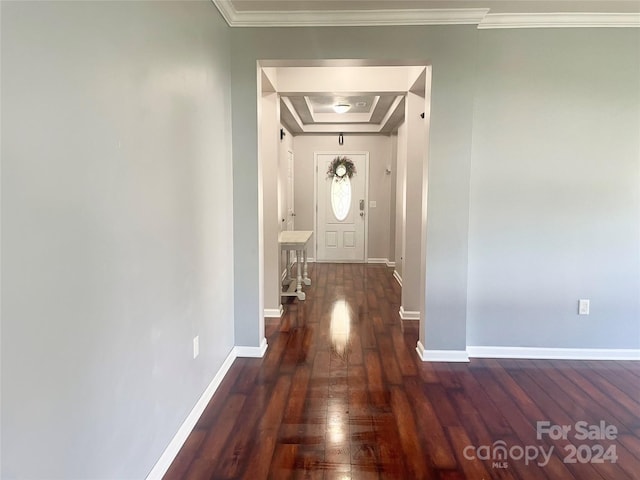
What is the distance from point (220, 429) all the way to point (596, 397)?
242cm

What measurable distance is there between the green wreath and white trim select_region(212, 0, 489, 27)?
457cm

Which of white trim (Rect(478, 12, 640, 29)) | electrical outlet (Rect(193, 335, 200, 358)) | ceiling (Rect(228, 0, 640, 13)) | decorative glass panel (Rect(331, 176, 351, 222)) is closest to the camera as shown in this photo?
electrical outlet (Rect(193, 335, 200, 358))

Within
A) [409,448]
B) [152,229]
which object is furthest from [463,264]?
[152,229]

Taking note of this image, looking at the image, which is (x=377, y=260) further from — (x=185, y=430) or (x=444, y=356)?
(x=185, y=430)

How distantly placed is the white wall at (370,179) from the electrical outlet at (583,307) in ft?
14.6

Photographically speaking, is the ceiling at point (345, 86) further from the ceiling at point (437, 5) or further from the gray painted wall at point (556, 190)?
the gray painted wall at point (556, 190)

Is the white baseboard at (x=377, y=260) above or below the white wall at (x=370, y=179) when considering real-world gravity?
below

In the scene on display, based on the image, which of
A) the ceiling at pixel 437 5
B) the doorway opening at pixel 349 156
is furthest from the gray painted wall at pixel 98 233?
the doorway opening at pixel 349 156

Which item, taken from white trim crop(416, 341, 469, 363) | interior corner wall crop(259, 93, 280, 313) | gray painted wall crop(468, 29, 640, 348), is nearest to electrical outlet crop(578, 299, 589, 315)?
gray painted wall crop(468, 29, 640, 348)

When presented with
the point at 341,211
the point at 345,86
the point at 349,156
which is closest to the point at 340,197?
the point at 341,211

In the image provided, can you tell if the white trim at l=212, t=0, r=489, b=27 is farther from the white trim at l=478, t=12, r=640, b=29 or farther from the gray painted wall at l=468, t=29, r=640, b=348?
the gray painted wall at l=468, t=29, r=640, b=348

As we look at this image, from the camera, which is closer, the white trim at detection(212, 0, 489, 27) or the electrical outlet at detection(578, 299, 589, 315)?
the white trim at detection(212, 0, 489, 27)

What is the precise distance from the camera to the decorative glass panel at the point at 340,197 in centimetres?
764

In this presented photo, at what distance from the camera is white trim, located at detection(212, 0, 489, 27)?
9.51 feet
